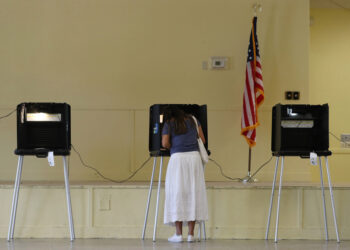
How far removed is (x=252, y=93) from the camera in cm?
662

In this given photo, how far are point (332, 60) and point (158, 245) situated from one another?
13.6 feet

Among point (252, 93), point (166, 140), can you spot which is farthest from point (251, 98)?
point (166, 140)

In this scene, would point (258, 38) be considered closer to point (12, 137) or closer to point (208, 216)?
point (208, 216)

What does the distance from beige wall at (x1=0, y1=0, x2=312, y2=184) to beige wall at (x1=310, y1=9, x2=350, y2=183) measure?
4.16 feet

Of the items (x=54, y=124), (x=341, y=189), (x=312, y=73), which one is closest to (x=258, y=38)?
(x=312, y=73)

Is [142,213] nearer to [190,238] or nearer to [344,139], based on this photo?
[190,238]

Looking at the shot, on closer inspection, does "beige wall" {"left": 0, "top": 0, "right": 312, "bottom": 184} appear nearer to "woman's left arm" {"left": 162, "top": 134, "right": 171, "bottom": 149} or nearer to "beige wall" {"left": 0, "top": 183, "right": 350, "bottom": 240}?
"beige wall" {"left": 0, "top": 183, "right": 350, "bottom": 240}

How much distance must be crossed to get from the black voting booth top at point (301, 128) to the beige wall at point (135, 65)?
1.30 metres

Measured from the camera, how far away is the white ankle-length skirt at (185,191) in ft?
17.5

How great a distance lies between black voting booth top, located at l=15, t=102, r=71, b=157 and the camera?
559cm

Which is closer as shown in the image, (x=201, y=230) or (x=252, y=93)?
(x=201, y=230)

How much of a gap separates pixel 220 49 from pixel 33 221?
284 cm

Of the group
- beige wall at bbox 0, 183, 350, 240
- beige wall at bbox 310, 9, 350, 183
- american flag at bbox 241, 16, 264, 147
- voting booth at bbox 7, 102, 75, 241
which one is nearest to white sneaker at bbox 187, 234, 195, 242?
beige wall at bbox 0, 183, 350, 240

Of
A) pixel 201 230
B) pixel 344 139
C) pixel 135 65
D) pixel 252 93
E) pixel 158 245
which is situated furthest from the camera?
pixel 344 139
